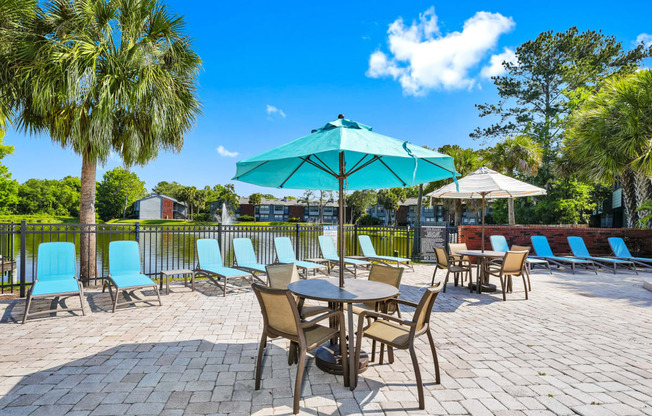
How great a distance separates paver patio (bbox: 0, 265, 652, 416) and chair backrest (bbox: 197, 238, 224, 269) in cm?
181

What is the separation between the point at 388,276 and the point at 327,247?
5.43 meters

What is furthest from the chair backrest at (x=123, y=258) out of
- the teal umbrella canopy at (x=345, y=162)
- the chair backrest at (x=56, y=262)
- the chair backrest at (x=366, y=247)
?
the chair backrest at (x=366, y=247)

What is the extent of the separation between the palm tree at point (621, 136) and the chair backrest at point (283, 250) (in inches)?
443

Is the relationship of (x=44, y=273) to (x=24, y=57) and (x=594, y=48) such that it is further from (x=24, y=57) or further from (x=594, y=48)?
(x=594, y=48)

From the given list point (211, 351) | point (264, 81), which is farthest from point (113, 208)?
point (211, 351)

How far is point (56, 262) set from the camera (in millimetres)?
5883

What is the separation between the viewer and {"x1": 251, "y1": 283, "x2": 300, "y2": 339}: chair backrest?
9.24 feet

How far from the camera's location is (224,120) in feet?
78.5

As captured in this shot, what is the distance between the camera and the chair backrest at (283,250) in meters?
8.58

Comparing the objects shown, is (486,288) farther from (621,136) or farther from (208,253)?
(621,136)

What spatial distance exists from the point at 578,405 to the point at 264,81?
14437 millimetres

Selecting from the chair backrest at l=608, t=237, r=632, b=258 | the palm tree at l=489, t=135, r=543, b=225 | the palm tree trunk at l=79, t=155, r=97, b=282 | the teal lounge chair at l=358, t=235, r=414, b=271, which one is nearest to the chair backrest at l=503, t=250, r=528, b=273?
the teal lounge chair at l=358, t=235, r=414, b=271

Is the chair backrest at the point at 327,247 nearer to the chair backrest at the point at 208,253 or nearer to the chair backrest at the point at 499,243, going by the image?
the chair backrest at the point at 208,253

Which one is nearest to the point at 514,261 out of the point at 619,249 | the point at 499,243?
the point at 499,243
